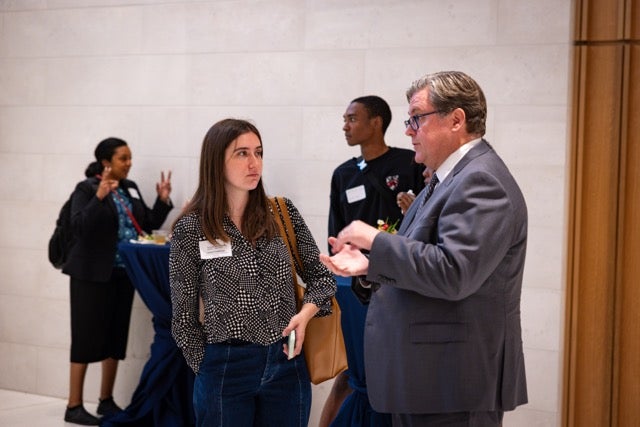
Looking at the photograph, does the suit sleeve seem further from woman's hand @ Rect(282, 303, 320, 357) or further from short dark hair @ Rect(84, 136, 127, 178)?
short dark hair @ Rect(84, 136, 127, 178)

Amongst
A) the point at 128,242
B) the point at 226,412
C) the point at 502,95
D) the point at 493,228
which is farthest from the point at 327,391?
the point at 493,228

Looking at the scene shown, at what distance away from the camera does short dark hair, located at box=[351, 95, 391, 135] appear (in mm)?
4496

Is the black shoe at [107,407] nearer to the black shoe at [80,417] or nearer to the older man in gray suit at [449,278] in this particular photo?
the black shoe at [80,417]

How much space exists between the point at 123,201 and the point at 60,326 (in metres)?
1.17

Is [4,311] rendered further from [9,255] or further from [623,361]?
[623,361]

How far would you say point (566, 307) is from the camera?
3.94 metres

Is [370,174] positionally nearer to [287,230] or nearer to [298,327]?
[287,230]

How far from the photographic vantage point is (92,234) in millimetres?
4805

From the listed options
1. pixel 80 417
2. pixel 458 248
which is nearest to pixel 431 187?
pixel 458 248

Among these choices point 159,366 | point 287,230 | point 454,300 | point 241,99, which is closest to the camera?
point 454,300

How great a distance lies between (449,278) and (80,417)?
363 cm

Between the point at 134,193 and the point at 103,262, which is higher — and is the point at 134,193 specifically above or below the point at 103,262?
above

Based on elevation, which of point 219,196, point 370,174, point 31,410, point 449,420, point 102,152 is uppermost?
point 102,152

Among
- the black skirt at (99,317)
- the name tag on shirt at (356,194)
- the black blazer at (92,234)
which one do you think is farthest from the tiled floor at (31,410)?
the name tag on shirt at (356,194)
